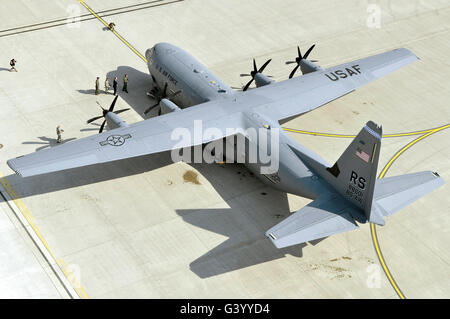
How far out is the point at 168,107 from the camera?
50750mm

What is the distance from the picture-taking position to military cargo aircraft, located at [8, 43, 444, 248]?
40469 millimetres

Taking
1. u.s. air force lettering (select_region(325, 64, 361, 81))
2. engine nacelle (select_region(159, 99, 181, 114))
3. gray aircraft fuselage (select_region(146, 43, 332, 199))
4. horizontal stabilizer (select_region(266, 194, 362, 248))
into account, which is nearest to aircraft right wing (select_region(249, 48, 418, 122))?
u.s. air force lettering (select_region(325, 64, 361, 81))

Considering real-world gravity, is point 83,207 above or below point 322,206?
below

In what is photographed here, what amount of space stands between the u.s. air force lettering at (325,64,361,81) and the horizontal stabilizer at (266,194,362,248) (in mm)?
15607

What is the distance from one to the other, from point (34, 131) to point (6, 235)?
11.4 metres

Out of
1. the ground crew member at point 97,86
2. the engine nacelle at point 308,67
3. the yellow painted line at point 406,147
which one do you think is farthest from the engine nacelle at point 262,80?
the ground crew member at point 97,86

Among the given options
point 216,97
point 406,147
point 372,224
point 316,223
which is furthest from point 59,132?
point 406,147

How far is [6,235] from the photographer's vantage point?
43000 millimetres

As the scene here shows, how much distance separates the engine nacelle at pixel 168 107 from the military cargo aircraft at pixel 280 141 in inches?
3.0

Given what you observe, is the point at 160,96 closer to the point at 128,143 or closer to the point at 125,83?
the point at 125,83

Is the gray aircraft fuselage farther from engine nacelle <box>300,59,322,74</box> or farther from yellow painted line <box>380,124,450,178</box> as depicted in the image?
engine nacelle <box>300,59,322,74</box>

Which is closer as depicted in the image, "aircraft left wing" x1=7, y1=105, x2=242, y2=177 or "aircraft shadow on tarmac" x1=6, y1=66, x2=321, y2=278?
"aircraft shadow on tarmac" x1=6, y1=66, x2=321, y2=278
